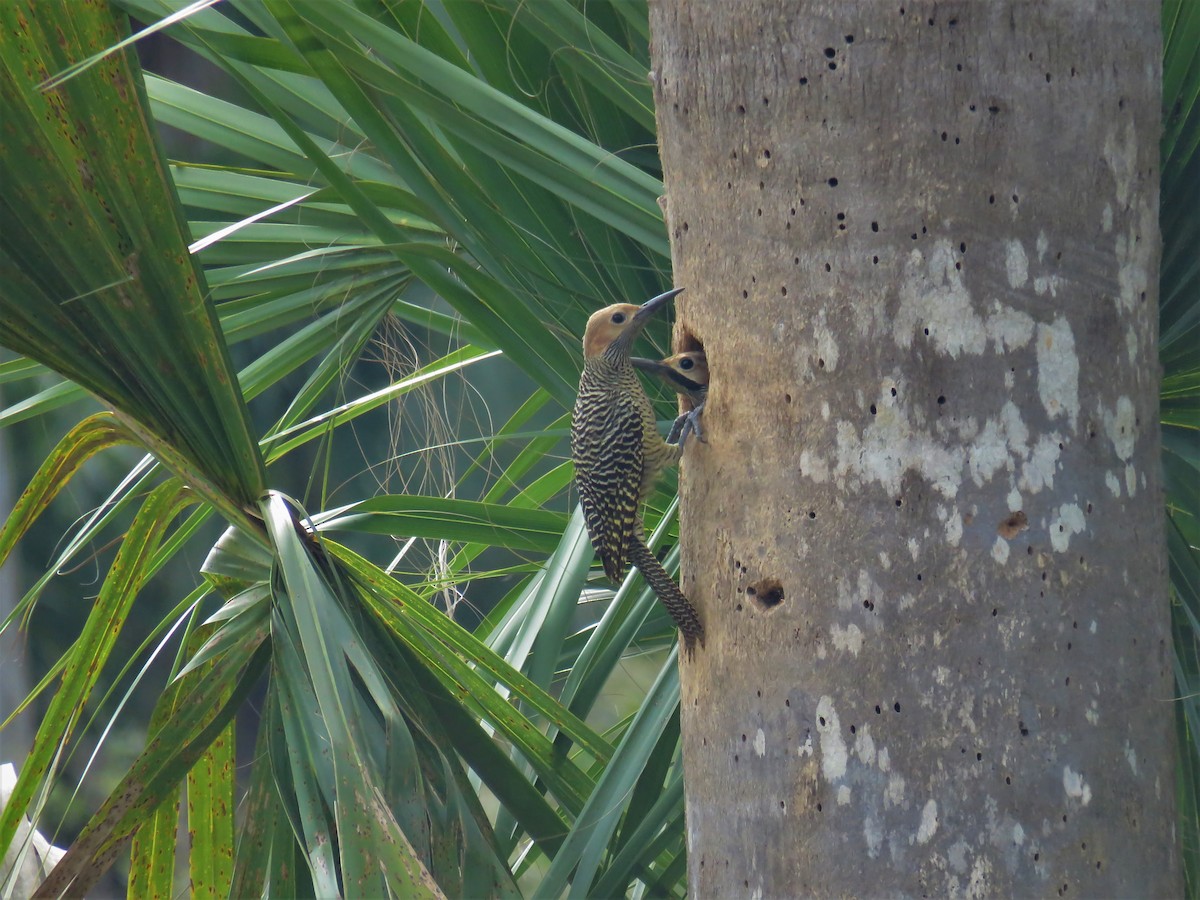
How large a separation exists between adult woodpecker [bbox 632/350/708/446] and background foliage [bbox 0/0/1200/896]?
177 mm

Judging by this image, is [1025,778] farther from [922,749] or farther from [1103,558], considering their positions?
[1103,558]

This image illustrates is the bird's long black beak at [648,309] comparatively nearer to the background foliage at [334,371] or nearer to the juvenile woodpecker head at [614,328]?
the juvenile woodpecker head at [614,328]

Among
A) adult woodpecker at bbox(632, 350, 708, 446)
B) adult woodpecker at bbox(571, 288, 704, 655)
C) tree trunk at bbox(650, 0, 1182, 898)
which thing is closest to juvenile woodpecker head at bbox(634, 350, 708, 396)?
adult woodpecker at bbox(632, 350, 708, 446)

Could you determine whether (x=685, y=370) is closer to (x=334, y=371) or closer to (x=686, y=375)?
(x=686, y=375)

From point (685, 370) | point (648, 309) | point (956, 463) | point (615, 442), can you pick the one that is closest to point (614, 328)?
point (648, 309)

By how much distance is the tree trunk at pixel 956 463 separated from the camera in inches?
59.3

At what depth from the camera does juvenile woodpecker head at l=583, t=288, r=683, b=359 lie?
7.90 ft

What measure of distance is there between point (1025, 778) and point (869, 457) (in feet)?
1.39

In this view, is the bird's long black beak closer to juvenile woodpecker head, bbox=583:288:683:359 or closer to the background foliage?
juvenile woodpecker head, bbox=583:288:683:359

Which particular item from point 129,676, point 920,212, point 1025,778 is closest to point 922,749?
point 1025,778

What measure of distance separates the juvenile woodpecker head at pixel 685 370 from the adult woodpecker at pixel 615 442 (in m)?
0.11

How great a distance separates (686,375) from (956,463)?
68cm

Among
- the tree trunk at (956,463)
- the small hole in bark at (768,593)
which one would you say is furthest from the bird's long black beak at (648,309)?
the small hole in bark at (768,593)

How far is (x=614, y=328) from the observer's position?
2.42m
